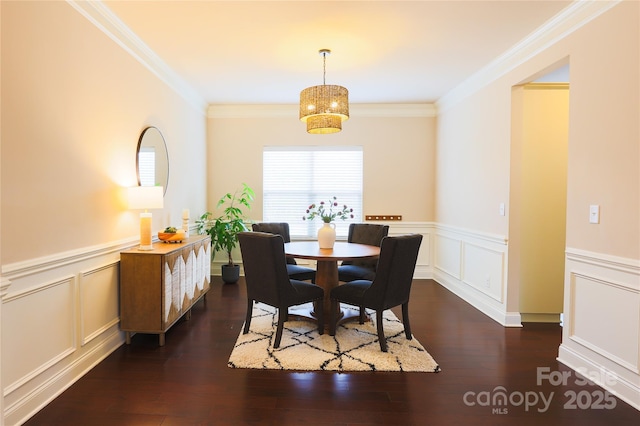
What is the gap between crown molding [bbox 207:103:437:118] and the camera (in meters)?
5.33

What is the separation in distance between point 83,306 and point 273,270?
136cm

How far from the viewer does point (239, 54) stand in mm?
3410

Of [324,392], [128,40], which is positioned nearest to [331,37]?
[128,40]

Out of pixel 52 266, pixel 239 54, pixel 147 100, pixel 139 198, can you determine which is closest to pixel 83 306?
pixel 52 266

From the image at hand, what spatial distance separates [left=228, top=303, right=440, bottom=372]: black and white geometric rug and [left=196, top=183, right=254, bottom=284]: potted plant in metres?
1.74

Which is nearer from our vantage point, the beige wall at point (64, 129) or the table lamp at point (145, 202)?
the beige wall at point (64, 129)

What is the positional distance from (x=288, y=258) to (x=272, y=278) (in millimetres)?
1432

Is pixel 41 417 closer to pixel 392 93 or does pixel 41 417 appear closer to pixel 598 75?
pixel 598 75

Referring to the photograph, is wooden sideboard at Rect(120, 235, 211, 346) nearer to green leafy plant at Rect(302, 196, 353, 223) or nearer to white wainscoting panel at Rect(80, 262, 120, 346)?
white wainscoting panel at Rect(80, 262, 120, 346)

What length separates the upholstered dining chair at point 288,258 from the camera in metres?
3.60

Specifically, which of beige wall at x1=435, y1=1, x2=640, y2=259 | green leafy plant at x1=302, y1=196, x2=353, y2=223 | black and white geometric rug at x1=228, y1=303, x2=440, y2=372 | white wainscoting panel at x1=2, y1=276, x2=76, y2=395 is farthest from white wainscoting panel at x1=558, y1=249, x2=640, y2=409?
white wainscoting panel at x1=2, y1=276, x2=76, y2=395

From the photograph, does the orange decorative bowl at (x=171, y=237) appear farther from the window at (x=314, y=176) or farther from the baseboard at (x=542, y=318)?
the baseboard at (x=542, y=318)

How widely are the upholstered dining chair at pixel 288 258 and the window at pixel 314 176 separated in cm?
129

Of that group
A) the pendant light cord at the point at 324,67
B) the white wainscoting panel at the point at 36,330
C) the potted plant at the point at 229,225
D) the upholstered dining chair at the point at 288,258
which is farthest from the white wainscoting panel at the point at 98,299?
the pendant light cord at the point at 324,67
